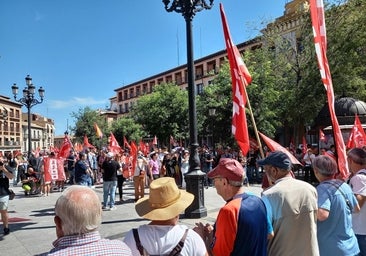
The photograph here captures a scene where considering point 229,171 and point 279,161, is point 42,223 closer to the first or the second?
point 279,161

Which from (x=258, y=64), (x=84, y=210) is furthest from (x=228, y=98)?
(x=84, y=210)

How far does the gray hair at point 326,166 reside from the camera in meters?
3.48

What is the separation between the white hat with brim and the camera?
2469mm

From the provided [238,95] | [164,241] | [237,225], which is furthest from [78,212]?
[238,95]

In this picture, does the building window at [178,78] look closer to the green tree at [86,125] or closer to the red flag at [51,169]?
the green tree at [86,125]

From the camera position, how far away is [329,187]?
133 inches

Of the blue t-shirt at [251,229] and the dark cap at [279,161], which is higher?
the dark cap at [279,161]

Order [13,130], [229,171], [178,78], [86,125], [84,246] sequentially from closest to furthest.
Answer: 1. [84,246]
2. [229,171]
3. [86,125]
4. [178,78]
5. [13,130]

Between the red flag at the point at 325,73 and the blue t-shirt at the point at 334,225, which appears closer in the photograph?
the blue t-shirt at the point at 334,225

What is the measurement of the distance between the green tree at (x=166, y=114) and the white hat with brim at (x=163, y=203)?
3712cm

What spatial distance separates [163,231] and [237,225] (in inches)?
20.2

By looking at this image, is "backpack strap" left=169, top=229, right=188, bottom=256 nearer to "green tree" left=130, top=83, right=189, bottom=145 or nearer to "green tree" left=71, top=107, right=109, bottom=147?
"green tree" left=130, top=83, right=189, bottom=145

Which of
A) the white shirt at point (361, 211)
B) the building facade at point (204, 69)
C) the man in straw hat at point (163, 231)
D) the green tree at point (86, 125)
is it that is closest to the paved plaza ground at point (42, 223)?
the white shirt at point (361, 211)

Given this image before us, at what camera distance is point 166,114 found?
1603 inches
